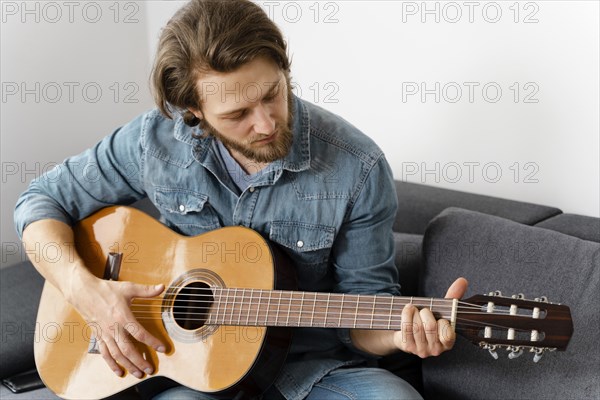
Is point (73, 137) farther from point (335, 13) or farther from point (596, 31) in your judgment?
point (596, 31)

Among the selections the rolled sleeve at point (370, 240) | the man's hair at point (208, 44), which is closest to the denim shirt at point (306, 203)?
the rolled sleeve at point (370, 240)

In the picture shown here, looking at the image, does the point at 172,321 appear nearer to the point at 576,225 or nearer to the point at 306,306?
the point at 306,306

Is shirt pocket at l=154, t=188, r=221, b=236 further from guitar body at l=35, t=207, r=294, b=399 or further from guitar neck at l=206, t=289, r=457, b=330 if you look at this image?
guitar neck at l=206, t=289, r=457, b=330

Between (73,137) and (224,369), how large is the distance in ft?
4.38

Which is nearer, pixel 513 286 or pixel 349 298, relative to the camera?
pixel 349 298

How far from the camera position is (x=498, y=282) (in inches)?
64.1

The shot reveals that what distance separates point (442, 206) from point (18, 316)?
3.52 ft

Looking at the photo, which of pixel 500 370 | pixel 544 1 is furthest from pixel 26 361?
pixel 544 1

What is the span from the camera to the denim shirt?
1.62 metres

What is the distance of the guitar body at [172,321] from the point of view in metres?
1.54

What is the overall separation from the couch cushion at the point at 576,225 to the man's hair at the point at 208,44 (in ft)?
2.27

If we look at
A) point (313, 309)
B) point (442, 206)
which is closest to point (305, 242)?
point (313, 309)

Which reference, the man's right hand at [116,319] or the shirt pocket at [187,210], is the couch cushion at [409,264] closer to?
the shirt pocket at [187,210]

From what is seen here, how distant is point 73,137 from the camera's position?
261cm
